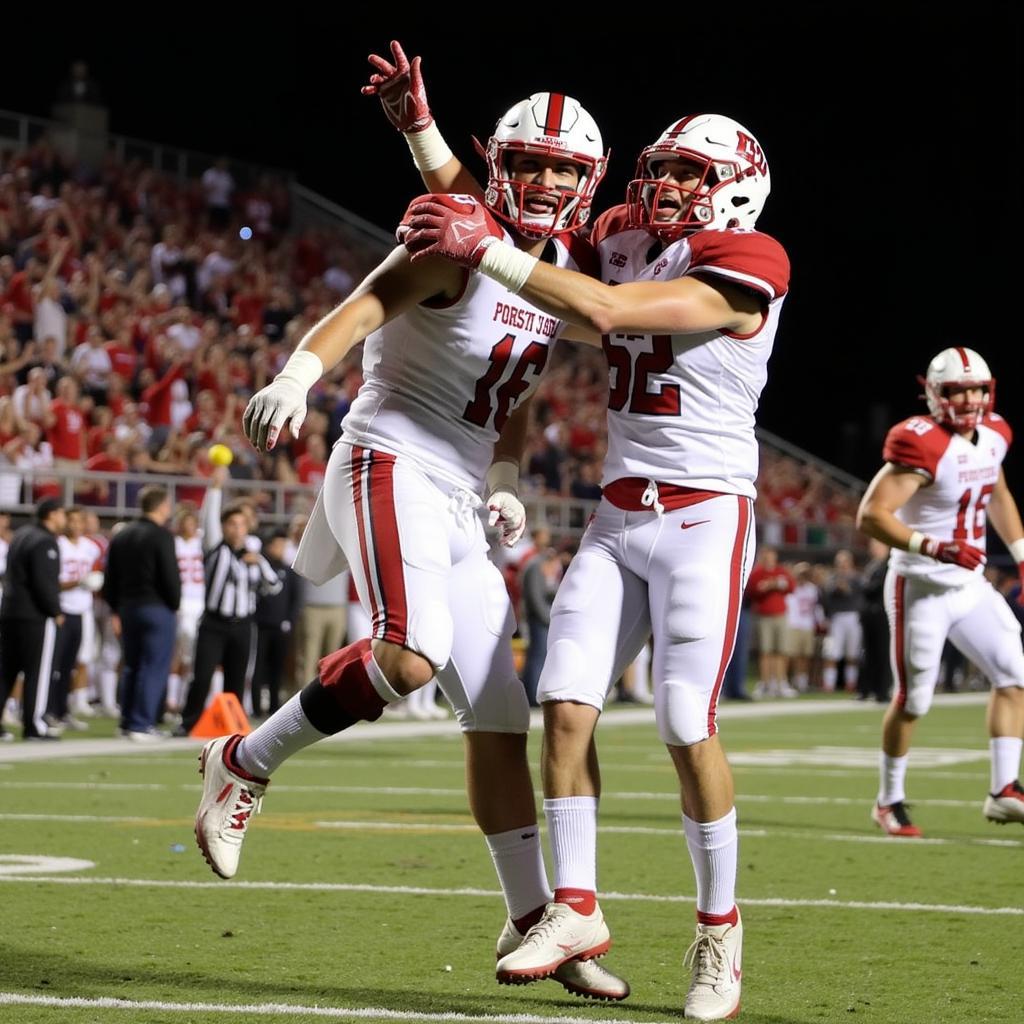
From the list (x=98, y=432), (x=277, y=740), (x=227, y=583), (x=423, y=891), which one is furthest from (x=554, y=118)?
(x=98, y=432)

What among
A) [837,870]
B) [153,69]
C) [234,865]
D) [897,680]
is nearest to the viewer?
[234,865]

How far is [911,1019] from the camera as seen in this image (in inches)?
149

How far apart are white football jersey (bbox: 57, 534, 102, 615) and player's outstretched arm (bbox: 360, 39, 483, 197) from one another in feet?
28.5

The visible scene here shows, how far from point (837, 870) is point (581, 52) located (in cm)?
2107

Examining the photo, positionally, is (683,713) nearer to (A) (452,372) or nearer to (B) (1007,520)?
(A) (452,372)

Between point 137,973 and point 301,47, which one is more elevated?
point 301,47

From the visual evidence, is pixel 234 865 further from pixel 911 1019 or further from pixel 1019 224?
pixel 1019 224

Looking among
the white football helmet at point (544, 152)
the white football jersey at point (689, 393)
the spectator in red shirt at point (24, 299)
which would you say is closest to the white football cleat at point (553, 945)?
the white football jersey at point (689, 393)

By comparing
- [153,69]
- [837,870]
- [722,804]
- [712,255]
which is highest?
[153,69]

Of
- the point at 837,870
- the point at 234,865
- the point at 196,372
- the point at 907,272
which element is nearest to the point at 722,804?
the point at 234,865

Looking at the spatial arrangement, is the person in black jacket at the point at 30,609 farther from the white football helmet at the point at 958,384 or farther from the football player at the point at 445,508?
the football player at the point at 445,508

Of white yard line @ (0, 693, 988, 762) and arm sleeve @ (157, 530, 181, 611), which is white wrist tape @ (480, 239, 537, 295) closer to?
white yard line @ (0, 693, 988, 762)

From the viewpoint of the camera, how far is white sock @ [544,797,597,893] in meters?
4.04

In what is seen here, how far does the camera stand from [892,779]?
23.7 feet
